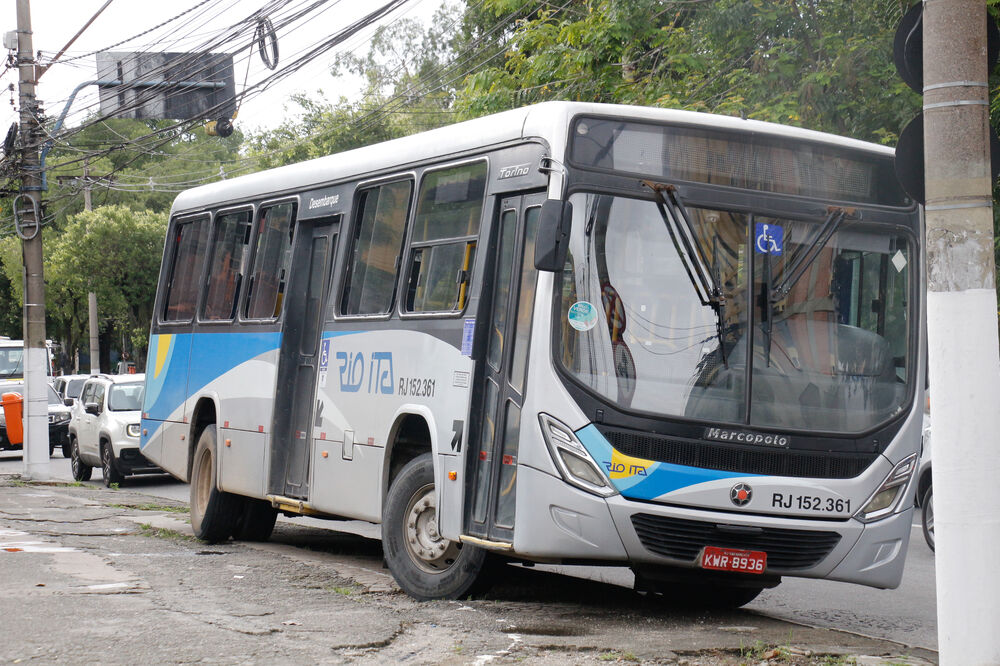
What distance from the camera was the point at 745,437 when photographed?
300 inches

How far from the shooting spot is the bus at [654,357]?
7539 mm

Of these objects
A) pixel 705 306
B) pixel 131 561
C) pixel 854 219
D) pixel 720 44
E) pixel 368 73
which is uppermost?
pixel 368 73

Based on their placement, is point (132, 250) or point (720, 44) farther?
point (132, 250)

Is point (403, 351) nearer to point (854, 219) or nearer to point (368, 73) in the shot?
point (854, 219)

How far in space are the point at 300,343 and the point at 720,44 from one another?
8.13 m

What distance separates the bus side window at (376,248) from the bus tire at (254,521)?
3.21 meters

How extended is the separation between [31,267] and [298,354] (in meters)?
12.3

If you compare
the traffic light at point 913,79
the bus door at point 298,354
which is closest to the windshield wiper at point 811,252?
the traffic light at point 913,79

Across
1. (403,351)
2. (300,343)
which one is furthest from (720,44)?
(403,351)

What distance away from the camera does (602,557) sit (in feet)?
24.6

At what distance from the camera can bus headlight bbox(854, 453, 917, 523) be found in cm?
790

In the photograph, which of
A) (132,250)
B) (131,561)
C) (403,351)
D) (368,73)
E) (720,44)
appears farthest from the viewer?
(368,73)

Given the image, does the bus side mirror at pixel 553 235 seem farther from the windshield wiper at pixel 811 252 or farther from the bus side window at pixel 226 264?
the bus side window at pixel 226 264

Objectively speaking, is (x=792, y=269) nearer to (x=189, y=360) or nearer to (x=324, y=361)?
(x=324, y=361)
